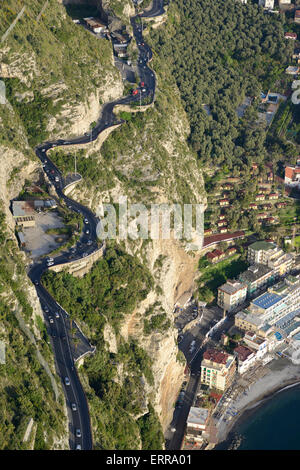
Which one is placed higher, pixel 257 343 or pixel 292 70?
pixel 292 70

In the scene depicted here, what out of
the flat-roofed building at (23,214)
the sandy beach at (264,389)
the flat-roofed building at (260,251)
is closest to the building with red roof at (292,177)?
the flat-roofed building at (260,251)

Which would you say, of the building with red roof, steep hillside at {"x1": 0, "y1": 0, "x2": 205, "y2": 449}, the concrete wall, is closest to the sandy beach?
steep hillside at {"x1": 0, "y1": 0, "x2": 205, "y2": 449}

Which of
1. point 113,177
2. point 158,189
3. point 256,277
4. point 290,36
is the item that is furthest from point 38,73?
point 290,36

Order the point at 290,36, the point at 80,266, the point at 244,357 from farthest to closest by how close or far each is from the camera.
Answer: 1. the point at 290,36
2. the point at 244,357
3. the point at 80,266

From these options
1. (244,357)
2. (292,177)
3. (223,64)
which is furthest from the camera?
(223,64)

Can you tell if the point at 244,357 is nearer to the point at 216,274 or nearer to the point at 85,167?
the point at 216,274

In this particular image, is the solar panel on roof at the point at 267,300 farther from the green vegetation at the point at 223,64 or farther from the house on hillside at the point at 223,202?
the green vegetation at the point at 223,64
